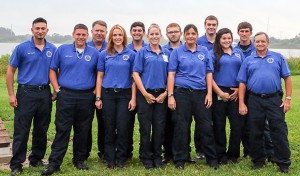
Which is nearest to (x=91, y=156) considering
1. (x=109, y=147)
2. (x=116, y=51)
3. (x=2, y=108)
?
(x=109, y=147)

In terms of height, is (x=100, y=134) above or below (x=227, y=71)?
below

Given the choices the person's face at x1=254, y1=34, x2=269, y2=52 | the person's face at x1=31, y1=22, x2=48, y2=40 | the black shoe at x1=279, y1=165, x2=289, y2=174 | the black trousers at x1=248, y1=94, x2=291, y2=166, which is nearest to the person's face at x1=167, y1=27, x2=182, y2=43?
the person's face at x1=254, y1=34, x2=269, y2=52

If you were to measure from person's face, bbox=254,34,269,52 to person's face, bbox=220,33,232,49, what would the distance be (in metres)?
0.41

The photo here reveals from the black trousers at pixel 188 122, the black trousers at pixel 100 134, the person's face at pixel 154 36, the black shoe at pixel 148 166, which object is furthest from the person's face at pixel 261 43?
the black trousers at pixel 100 134

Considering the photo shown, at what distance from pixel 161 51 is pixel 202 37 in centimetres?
134

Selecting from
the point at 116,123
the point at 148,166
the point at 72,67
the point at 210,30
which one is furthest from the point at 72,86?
the point at 210,30

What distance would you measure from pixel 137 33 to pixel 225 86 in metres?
1.57

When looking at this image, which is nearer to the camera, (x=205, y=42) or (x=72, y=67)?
(x=72, y=67)

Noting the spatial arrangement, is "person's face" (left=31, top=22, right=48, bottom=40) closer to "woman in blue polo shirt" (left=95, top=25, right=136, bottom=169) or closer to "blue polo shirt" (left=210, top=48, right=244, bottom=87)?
"woman in blue polo shirt" (left=95, top=25, right=136, bottom=169)

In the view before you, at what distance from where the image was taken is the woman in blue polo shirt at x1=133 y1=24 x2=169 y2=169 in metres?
5.80

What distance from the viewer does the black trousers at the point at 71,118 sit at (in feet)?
18.9

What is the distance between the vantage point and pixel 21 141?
585 cm

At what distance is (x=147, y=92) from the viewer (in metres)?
5.82

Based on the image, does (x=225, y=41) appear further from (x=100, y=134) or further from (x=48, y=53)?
(x=48, y=53)
